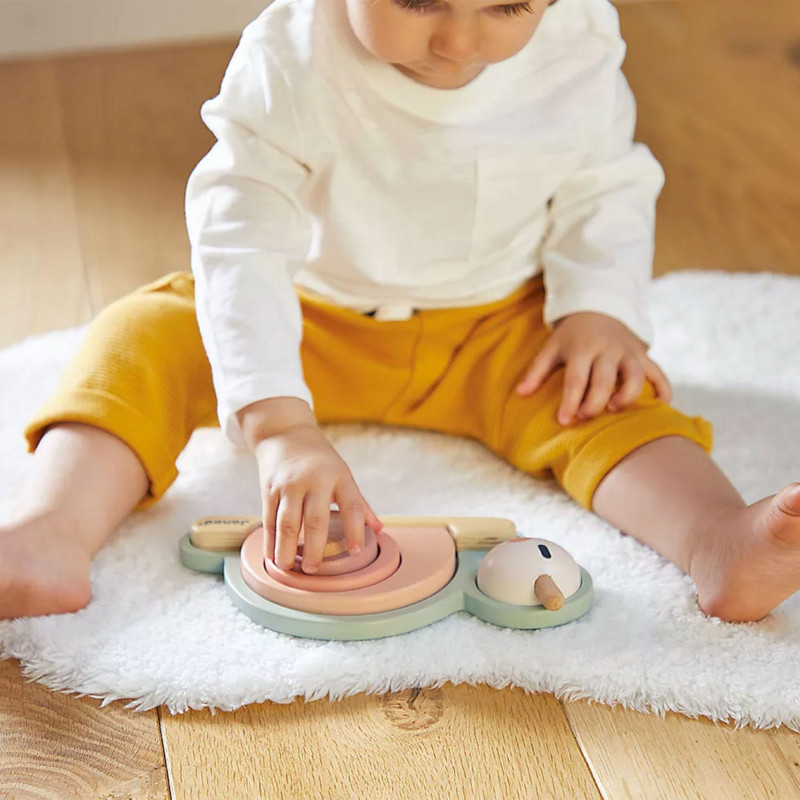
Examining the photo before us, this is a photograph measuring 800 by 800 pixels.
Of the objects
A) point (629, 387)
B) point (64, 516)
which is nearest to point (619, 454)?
point (629, 387)

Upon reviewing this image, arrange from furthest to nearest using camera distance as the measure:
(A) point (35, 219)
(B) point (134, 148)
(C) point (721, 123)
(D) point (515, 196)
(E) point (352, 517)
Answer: (C) point (721, 123) < (B) point (134, 148) < (A) point (35, 219) < (D) point (515, 196) < (E) point (352, 517)

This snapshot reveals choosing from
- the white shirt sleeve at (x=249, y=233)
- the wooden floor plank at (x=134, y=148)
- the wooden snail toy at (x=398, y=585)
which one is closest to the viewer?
the wooden snail toy at (x=398, y=585)

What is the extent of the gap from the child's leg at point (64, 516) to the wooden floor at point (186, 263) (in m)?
0.05

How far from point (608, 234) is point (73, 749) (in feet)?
1.93

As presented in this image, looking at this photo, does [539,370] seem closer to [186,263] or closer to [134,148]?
Answer: [186,263]

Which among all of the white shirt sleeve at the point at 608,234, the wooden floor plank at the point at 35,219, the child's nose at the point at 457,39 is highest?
the child's nose at the point at 457,39

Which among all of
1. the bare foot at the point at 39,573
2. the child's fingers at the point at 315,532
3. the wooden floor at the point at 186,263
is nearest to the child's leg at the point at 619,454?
the wooden floor at the point at 186,263

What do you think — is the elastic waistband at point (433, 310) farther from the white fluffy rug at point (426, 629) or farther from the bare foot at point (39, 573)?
the bare foot at point (39, 573)

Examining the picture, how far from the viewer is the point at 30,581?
709 millimetres

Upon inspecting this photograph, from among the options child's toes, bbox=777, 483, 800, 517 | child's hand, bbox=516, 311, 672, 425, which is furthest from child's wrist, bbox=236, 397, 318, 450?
child's toes, bbox=777, 483, 800, 517

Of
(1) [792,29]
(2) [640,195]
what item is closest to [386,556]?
(2) [640,195]

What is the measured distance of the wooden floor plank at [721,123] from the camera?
1389mm

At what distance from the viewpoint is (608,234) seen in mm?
975

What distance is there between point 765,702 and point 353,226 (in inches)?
18.8
